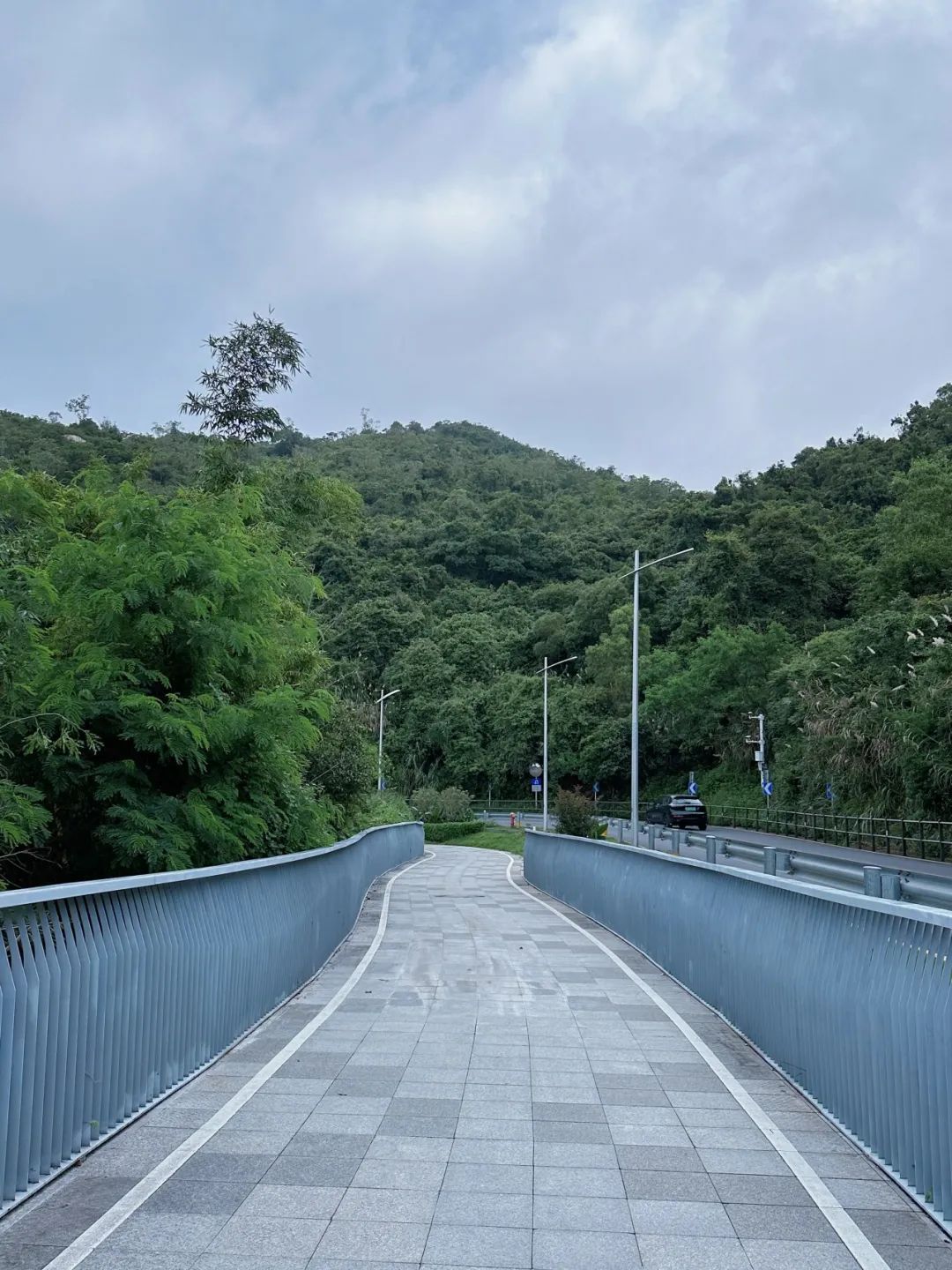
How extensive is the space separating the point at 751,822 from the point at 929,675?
1742 cm

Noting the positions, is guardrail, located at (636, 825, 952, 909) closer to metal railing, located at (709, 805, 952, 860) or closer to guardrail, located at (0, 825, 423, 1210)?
guardrail, located at (0, 825, 423, 1210)

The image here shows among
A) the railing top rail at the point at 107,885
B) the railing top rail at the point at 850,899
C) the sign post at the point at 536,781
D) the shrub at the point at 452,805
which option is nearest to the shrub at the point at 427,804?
the shrub at the point at 452,805

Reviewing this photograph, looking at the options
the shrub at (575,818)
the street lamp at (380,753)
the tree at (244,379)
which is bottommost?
the shrub at (575,818)

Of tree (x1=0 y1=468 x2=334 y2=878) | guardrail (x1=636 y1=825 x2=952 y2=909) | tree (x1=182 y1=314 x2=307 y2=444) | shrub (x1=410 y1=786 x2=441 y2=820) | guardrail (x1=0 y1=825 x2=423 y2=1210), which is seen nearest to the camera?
guardrail (x1=0 y1=825 x2=423 y2=1210)

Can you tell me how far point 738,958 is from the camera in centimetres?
918

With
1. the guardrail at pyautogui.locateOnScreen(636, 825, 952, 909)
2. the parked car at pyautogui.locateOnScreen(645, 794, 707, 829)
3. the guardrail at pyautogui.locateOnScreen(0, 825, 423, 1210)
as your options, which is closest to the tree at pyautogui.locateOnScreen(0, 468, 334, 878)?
the guardrail at pyautogui.locateOnScreen(0, 825, 423, 1210)

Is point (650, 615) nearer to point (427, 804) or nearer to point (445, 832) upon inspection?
point (427, 804)

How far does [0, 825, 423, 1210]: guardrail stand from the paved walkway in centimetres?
20

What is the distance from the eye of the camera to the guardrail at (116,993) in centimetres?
486

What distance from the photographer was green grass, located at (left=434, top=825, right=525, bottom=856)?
56.9 meters

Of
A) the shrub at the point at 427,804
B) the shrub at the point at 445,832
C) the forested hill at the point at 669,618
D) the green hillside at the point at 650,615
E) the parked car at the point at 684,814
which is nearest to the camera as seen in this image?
the green hillside at the point at 650,615

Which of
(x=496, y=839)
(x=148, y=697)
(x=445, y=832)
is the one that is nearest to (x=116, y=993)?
(x=148, y=697)

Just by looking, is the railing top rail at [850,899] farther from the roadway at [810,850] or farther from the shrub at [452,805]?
the shrub at [452,805]

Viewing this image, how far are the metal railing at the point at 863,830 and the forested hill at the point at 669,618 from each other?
43.1 inches
